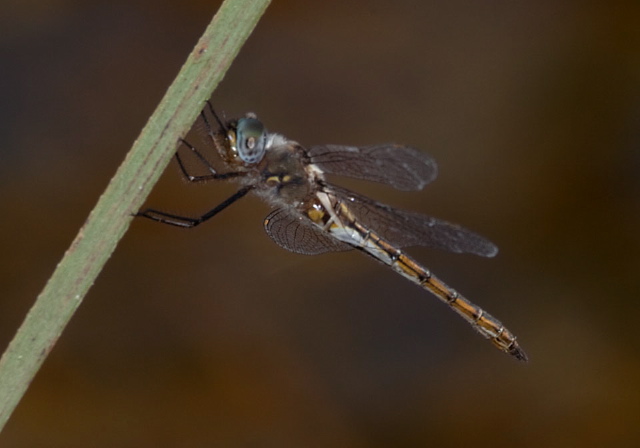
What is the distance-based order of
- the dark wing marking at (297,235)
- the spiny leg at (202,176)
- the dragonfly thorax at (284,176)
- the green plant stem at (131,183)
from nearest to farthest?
the green plant stem at (131,183)
the spiny leg at (202,176)
the dark wing marking at (297,235)
the dragonfly thorax at (284,176)

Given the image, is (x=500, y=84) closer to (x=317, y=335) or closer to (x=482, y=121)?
(x=482, y=121)

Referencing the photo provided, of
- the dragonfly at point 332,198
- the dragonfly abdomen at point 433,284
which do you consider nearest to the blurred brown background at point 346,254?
the dragonfly abdomen at point 433,284

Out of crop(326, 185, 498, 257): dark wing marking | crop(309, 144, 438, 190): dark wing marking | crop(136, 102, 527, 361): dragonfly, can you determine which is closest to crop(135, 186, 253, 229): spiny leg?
crop(136, 102, 527, 361): dragonfly

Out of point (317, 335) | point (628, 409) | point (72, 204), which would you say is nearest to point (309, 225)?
point (317, 335)

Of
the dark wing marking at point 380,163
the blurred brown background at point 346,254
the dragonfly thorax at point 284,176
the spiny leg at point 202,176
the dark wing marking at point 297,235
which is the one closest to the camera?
the spiny leg at point 202,176

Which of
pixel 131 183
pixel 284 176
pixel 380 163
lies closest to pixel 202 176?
pixel 284 176

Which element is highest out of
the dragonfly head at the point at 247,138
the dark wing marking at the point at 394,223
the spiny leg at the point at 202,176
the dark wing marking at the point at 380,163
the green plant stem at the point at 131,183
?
the dark wing marking at the point at 380,163

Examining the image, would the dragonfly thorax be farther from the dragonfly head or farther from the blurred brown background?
the blurred brown background

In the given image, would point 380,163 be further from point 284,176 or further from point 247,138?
point 247,138

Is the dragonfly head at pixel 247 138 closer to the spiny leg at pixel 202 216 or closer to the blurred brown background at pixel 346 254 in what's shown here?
the spiny leg at pixel 202 216
